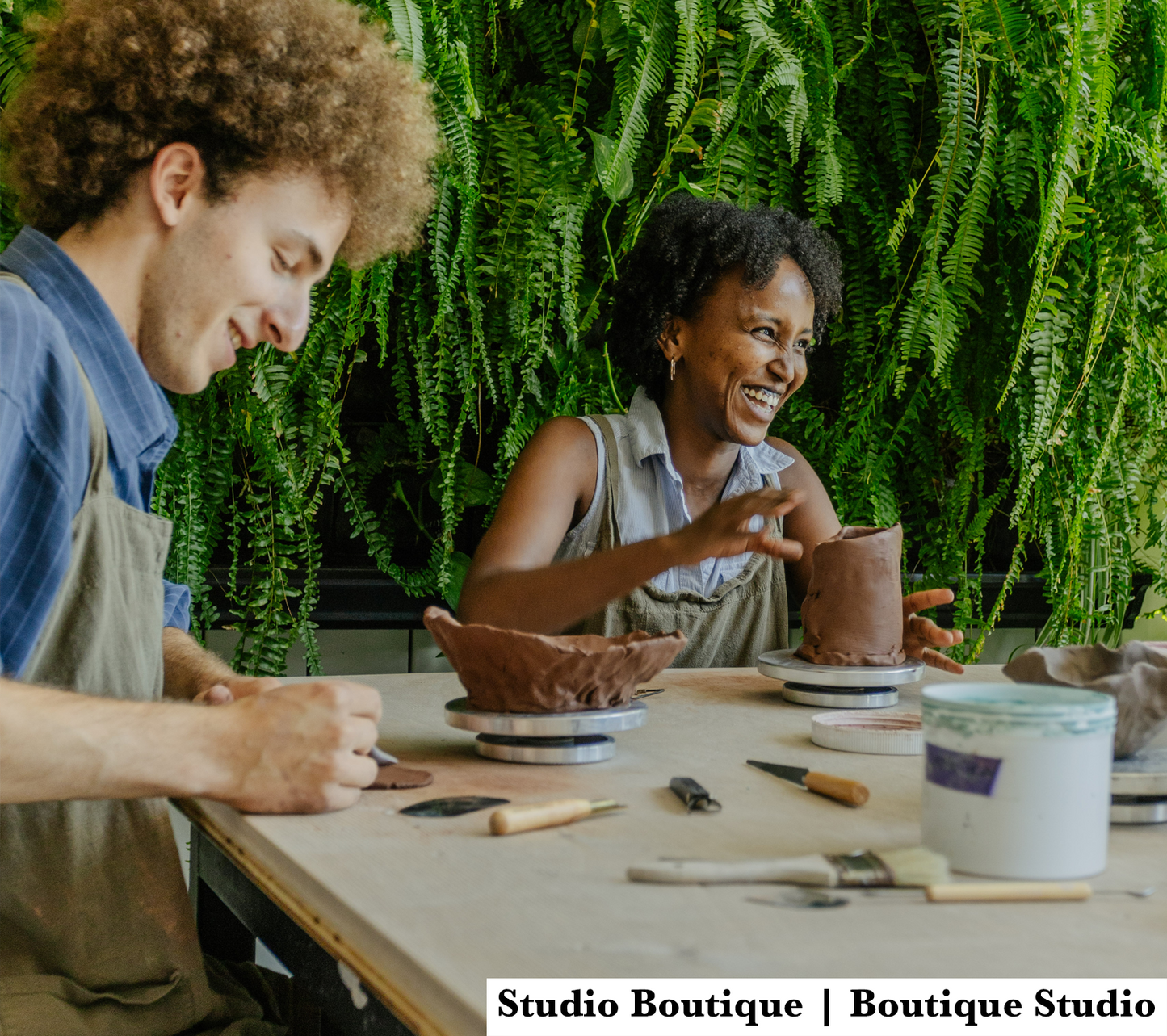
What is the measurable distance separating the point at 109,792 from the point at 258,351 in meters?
0.95

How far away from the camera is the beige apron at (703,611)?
1829mm

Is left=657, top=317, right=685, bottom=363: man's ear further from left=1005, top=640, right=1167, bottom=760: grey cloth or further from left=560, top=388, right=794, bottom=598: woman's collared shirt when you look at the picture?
left=1005, top=640, right=1167, bottom=760: grey cloth

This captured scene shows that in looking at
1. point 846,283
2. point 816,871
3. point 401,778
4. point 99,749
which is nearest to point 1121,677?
point 816,871

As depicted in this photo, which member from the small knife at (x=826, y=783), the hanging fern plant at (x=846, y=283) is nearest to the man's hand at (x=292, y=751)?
the small knife at (x=826, y=783)

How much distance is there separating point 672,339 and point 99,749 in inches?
54.8

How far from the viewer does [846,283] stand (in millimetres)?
2092

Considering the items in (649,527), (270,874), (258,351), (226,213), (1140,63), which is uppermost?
(1140,63)

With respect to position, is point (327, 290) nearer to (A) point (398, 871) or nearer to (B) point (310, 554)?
(B) point (310, 554)

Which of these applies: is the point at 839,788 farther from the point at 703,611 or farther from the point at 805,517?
the point at 805,517

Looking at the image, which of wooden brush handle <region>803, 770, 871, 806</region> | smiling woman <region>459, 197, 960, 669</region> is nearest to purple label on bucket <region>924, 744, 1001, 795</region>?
wooden brush handle <region>803, 770, 871, 806</region>

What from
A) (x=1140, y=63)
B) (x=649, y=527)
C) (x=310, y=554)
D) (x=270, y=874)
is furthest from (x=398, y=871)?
(x=1140, y=63)

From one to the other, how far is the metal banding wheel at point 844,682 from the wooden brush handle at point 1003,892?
0.60 m

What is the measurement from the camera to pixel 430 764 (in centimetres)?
100

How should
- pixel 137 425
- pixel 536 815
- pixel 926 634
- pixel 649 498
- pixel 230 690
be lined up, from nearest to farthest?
1. pixel 536 815
2. pixel 137 425
3. pixel 230 690
4. pixel 926 634
5. pixel 649 498
